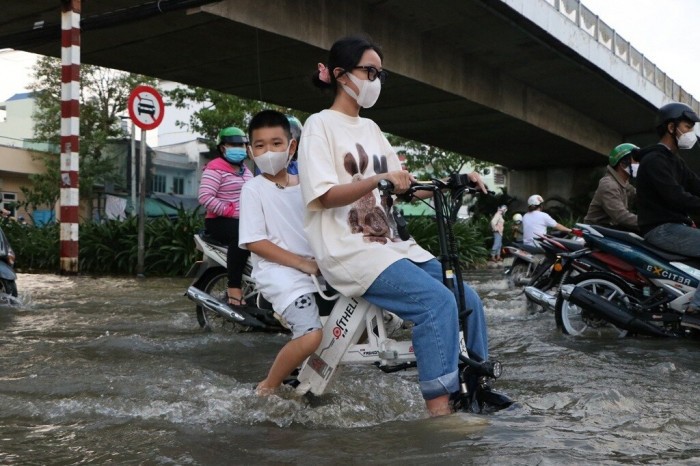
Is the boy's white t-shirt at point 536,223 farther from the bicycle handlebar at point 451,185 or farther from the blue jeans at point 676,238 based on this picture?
the bicycle handlebar at point 451,185

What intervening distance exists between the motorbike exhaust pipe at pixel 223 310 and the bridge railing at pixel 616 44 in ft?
36.0

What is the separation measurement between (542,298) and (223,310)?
9.00ft

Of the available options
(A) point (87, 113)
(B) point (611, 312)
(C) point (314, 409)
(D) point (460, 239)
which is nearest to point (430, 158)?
(A) point (87, 113)

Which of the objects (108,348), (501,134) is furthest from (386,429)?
(501,134)

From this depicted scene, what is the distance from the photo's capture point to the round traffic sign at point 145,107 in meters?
11.6

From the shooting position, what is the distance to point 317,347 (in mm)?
3320

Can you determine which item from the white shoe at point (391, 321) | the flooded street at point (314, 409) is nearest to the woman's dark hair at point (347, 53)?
the white shoe at point (391, 321)

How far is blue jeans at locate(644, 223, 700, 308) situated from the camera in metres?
5.65

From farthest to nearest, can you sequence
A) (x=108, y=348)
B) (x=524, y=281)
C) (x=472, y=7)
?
(x=472, y=7) < (x=524, y=281) < (x=108, y=348)

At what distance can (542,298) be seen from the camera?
267 inches

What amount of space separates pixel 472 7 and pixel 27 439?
1195 cm

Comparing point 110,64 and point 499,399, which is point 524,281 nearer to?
point 499,399

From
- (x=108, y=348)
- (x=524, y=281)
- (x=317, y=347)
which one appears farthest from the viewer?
(x=524, y=281)

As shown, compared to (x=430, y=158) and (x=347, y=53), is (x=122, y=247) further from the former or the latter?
(x=430, y=158)
